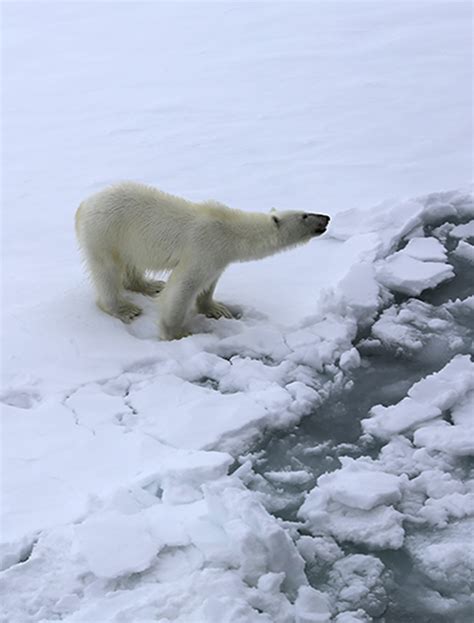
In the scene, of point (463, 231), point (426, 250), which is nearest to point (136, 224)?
point (426, 250)

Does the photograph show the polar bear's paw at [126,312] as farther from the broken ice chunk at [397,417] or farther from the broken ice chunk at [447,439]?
the broken ice chunk at [447,439]

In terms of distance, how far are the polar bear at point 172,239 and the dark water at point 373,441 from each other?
2.20ft

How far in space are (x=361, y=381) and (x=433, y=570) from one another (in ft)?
4.01

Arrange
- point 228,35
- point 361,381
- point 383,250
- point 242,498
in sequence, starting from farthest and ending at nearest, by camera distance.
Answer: point 228,35 < point 383,250 < point 361,381 < point 242,498

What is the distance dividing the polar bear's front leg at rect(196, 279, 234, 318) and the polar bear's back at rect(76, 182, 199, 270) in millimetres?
239

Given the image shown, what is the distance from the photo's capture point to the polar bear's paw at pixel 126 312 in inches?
176

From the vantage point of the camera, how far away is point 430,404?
12.3ft

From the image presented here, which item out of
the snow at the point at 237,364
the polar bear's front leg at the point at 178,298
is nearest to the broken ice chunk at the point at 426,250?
the snow at the point at 237,364

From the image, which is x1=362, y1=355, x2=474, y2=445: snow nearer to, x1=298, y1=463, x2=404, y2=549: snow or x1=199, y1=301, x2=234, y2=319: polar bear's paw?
x1=298, y1=463, x2=404, y2=549: snow

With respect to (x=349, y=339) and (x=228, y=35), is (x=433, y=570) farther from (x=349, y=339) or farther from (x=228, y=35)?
(x=228, y=35)

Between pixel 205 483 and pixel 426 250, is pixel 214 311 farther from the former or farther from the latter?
pixel 205 483

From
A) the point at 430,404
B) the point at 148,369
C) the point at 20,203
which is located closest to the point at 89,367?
the point at 148,369

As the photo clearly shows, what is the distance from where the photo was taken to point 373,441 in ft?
11.8

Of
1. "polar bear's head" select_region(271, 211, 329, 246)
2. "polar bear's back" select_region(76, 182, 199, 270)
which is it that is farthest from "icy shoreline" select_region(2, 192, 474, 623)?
"polar bear's back" select_region(76, 182, 199, 270)
